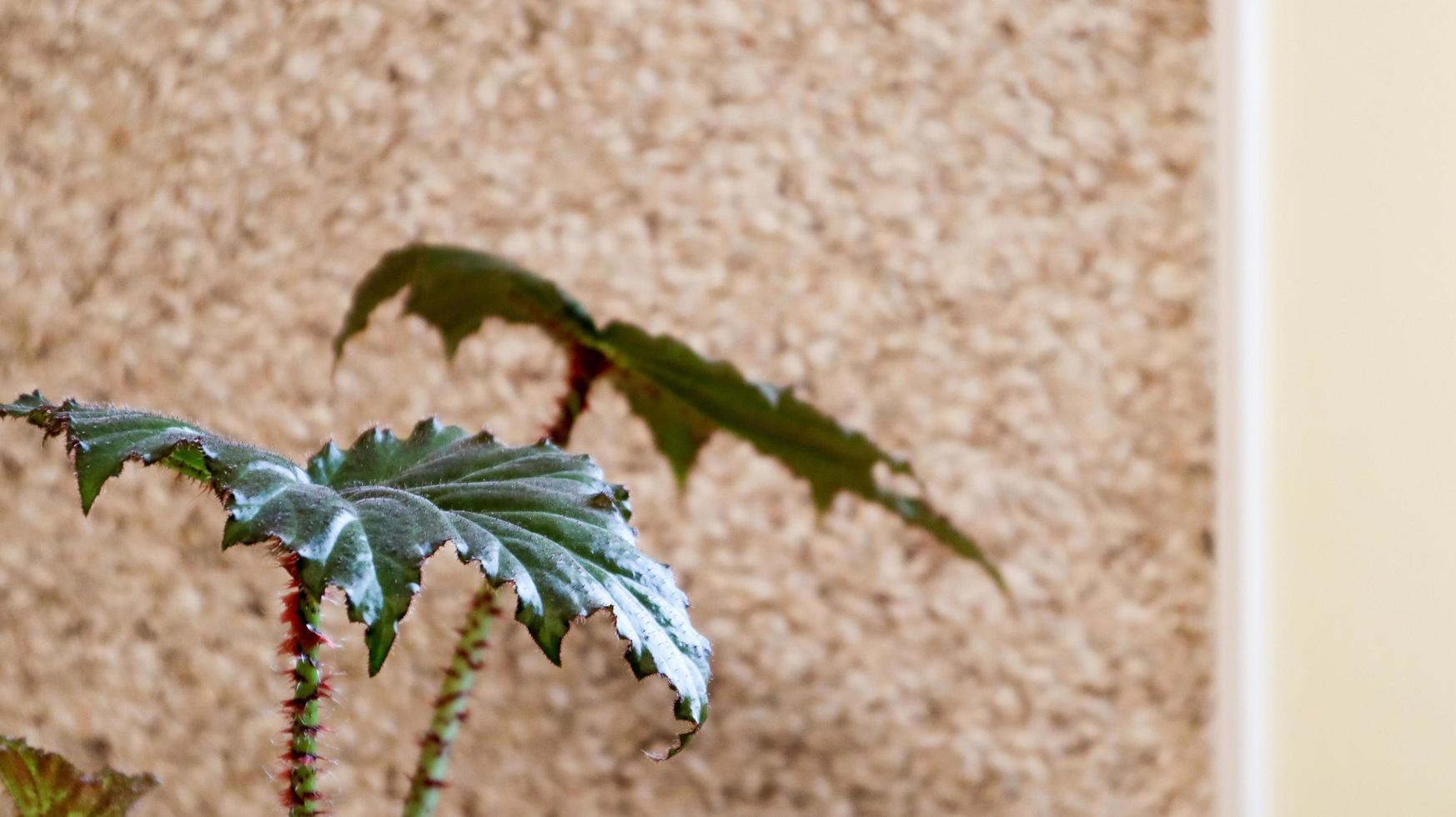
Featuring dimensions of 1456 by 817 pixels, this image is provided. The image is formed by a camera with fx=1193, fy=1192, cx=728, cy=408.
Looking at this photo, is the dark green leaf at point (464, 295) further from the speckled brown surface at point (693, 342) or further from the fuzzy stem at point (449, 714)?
the speckled brown surface at point (693, 342)

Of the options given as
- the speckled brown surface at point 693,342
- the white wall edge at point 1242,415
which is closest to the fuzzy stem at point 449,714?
the speckled brown surface at point 693,342

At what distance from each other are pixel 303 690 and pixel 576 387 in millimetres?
332

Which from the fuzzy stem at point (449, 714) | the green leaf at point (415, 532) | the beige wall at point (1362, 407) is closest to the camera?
the green leaf at point (415, 532)

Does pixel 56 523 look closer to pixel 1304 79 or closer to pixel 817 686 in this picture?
pixel 817 686

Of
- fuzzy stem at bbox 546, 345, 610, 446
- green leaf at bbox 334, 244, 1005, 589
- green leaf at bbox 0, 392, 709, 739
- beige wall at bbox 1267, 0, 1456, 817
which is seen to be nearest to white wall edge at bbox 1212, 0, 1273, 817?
beige wall at bbox 1267, 0, 1456, 817

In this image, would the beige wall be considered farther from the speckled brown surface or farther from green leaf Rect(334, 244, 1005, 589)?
green leaf Rect(334, 244, 1005, 589)

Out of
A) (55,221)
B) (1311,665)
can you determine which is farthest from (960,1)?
(55,221)

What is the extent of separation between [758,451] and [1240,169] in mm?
516

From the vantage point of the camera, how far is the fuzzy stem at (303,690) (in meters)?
0.39

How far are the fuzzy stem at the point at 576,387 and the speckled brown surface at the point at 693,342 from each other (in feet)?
0.90

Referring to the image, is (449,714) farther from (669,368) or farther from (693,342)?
(693,342)

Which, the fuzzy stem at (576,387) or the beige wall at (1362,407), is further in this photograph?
the beige wall at (1362,407)

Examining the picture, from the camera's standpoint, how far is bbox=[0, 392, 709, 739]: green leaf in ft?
1.13

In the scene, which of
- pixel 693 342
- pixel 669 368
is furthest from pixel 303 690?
pixel 693 342
